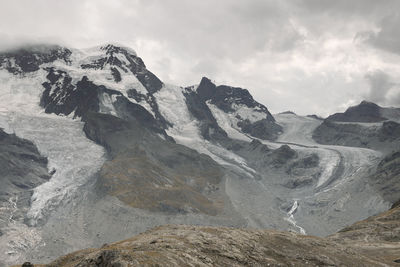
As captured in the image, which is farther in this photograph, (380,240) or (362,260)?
(380,240)

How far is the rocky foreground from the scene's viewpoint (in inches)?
1950

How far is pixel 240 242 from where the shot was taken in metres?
69.2

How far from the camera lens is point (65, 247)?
7746 inches

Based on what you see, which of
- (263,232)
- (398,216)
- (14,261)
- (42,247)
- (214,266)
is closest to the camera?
(214,266)

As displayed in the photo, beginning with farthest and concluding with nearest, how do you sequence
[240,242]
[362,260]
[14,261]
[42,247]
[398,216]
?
1. [42,247]
2. [14,261]
3. [398,216]
4. [362,260]
5. [240,242]

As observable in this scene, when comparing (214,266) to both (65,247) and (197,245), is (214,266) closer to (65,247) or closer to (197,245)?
(197,245)

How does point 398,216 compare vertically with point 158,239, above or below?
above

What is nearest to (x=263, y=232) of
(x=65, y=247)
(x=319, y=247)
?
(x=319, y=247)

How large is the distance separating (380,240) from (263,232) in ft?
139

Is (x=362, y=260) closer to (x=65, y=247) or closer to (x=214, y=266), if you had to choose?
(x=214, y=266)

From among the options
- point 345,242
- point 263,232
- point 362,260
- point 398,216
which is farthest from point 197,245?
point 398,216

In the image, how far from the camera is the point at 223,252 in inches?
2467

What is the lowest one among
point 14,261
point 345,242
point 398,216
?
point 14,261

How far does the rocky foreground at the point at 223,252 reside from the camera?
49531 mm
